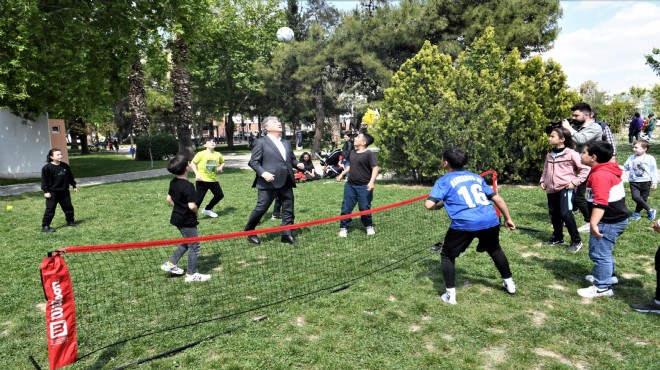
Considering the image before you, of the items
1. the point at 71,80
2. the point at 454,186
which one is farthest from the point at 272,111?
the point at 454,186

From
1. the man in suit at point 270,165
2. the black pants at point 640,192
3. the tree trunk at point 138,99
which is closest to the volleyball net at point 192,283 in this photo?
the man in suit at point 270,165

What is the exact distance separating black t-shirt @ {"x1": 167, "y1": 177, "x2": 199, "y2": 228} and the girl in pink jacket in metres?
5.10

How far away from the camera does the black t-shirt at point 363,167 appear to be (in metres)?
7.35

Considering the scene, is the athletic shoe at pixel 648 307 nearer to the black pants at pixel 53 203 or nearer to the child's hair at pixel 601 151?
the child's hair at pixel 601 151

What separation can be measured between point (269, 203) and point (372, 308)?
9.64 feet

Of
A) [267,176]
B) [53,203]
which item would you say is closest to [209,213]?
[53,203]

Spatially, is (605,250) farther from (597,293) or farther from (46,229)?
(46,229)

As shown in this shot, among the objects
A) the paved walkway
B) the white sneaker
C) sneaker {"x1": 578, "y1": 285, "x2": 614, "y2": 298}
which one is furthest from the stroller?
sneaker {"x1": 578, "y1": 285, "x2": 614, "y2": 298}

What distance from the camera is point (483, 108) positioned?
1252 centimetres

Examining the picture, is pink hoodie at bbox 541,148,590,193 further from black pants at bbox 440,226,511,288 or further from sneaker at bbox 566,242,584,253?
black pants at bbox 440,226,511,288

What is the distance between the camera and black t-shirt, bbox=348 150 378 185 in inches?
289

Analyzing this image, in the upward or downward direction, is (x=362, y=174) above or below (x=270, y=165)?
below

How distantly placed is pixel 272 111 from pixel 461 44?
19707 millimetres

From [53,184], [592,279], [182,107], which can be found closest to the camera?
[592,279]
